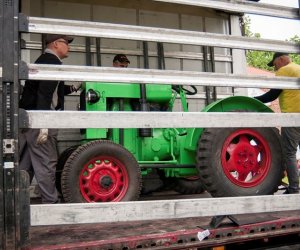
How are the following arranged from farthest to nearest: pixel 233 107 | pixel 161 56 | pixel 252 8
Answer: pixel 161 56
pixel 233 107
pixel 252 8

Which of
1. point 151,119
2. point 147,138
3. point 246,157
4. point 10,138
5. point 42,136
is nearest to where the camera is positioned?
point 10,138

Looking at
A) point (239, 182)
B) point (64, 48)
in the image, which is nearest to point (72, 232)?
point (239, 182)

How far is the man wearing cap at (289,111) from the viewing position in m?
4.07

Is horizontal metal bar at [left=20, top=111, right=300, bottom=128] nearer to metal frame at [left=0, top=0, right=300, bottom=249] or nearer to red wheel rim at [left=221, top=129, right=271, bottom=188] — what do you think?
metal frame at [left=0, top=0, right=300, bottom=249]

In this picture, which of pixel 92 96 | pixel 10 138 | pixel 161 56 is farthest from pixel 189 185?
pixel 10 138

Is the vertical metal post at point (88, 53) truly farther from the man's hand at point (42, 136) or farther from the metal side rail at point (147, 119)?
the metal side rail at point (147, 119)

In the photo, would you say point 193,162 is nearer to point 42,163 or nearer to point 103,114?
point 42,163

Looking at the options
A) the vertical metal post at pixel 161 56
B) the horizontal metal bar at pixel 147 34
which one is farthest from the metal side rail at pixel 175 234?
the vertical metal post at pixel 161 56

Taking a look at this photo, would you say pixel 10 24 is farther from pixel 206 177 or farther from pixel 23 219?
pixel 206 177

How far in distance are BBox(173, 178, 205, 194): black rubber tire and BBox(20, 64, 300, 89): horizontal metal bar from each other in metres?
2.16

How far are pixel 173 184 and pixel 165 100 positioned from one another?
44.8 inches

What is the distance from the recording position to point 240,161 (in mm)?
3520

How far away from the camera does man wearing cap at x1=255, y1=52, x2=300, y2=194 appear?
407cm

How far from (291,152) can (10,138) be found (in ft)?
9.83
